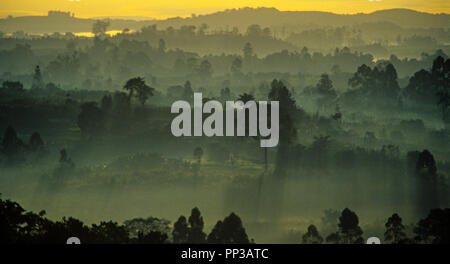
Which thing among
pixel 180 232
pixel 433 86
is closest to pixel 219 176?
pixel 180 232

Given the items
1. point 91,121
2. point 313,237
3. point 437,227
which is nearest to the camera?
point 437,227

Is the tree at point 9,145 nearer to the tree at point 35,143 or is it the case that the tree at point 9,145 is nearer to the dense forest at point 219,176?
the dense forest at point 219,176

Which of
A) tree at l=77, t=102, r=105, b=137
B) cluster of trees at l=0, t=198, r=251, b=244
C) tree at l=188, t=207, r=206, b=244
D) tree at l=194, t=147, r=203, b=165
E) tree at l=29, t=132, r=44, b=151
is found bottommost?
cluster of trees at l=0, t=198, r=251, b=244

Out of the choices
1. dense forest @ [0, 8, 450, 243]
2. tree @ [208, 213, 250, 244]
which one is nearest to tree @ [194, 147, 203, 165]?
dense forest @ [0, 8, 450, 243]

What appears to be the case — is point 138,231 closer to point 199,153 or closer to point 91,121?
point 199,153

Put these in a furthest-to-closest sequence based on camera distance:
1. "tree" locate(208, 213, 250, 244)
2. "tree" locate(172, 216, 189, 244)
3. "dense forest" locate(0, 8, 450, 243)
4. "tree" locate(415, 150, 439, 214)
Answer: "tree" locate(415, 150, 439, 214) < "dense forest" locate(0, 8, 450, 243) < "tree" locate(172, 216, 189, 244) < "tree" locate(208, 213, 250, 244)

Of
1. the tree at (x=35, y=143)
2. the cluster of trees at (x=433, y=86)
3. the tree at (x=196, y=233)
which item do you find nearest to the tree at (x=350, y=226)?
the tree at (x=196, y=233)

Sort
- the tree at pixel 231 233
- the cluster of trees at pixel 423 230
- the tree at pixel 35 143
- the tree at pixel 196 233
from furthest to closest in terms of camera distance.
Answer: the tree at pixel 35 143 → the tree at pixel 196 233 → the tree at pixel 231 233 → the cluster of trees at pixel 423 230

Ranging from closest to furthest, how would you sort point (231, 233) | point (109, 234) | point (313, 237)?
point (109, 234) → point (231, 233) → point (313, 237)

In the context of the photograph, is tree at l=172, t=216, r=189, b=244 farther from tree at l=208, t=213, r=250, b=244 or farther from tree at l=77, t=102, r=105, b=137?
tree at l=77, t=102, r=105, b=137

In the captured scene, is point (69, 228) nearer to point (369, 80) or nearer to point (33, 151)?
point (33, 151)

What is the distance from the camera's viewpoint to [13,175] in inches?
3327
